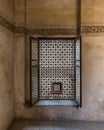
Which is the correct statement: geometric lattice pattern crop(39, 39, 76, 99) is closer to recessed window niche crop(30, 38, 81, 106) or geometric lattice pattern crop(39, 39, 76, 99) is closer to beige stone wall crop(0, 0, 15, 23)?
recessed window niche crop(30, 38, 81, 106)

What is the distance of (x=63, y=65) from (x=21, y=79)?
72cm

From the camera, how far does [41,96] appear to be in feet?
11.6

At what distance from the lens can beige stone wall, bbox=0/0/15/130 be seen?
267cm

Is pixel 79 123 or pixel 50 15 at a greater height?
pixel 50 15

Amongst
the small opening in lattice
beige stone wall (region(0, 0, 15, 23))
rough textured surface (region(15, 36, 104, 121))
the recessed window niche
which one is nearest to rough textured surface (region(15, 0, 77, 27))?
beige stone wall (region(0, 0, 15, 23))

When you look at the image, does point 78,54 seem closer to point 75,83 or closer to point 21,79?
point 75,83

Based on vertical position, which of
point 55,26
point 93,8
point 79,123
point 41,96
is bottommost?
point 79,123

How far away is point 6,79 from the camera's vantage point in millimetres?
2873

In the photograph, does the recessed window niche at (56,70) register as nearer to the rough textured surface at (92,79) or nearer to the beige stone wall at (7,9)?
the rough textured surface at (92,79)

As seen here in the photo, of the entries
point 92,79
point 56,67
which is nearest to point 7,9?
point 56,67

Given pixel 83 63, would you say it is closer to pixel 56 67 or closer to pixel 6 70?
pixel 56 67

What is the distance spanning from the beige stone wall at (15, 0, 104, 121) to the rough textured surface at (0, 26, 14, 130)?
0.23 meters

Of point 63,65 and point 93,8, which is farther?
point 63,65

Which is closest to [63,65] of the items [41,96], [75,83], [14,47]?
[75,83]
